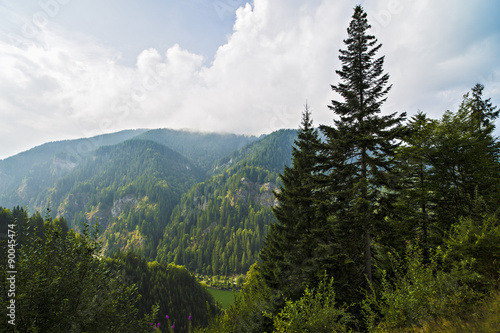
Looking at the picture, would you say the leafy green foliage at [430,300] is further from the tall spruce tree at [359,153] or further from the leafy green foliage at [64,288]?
the leafy green foliage at [64,288]

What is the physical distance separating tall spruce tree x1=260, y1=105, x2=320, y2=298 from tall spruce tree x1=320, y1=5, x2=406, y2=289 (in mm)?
1626

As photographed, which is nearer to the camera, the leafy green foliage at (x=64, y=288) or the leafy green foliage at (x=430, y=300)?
the leafy green foliage at (x=64, y=288)

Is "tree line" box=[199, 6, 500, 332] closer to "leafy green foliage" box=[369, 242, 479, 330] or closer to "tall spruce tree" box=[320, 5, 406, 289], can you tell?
"tall spruce tree" box=[320, 5, 406, 289]

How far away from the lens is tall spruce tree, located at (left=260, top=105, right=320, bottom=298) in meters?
14.1

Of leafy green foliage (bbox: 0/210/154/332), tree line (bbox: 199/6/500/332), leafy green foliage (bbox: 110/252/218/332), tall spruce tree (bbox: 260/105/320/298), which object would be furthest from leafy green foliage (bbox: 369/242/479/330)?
leafy green foliage (bbox: 110/252/218/332)

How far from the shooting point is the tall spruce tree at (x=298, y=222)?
14.1 m

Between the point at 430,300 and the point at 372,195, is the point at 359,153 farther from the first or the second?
the point at 430,300

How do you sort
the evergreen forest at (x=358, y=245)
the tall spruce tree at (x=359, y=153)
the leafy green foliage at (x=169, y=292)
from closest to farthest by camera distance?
the evergreen forest at (x=358, y=245), the tall spruce tree at (x=359, y=153), the leafy green foliage at (x=169, y=292)

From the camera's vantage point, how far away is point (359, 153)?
12.7m

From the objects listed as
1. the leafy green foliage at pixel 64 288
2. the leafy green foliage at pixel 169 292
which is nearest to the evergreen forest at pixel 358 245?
the leafy green foliage at pixel 64 288

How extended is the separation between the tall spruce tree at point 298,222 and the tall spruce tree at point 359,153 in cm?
163

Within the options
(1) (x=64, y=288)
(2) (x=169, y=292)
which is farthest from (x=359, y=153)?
(2) (x=169, y=292)

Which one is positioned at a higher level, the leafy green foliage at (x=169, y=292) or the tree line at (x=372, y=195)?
the tree line at (x=372, y=195)

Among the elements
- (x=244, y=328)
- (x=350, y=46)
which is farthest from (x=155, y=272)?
(x=350, y=46)
